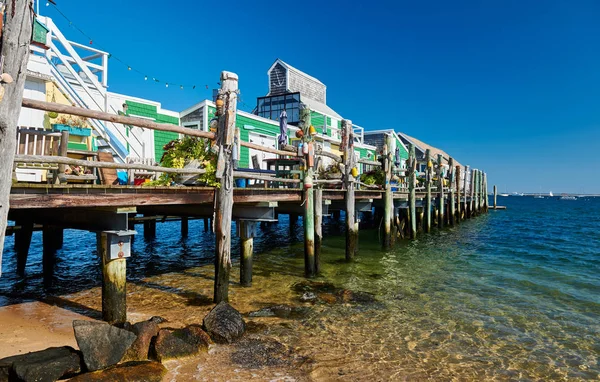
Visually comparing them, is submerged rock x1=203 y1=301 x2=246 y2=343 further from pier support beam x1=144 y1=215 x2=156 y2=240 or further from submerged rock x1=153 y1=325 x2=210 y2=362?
pier support beam x1=144 y1=215 x2=156 y2=240

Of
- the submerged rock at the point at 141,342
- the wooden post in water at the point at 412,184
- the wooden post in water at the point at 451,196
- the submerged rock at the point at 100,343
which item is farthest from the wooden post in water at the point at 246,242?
the wooden post in water at the point at 451,196

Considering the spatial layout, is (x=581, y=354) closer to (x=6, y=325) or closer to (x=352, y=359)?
(x=352, y=359)

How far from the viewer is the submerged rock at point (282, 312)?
24.5 feet

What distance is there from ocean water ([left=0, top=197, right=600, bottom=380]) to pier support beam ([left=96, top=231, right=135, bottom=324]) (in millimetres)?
1537

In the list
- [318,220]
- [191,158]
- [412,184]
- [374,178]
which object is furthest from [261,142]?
[191,158]

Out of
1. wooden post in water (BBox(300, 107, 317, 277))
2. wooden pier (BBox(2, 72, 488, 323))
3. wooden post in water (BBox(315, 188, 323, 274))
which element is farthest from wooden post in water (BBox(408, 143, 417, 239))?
wooden post in water (BBox(300, 107, 317, 277))

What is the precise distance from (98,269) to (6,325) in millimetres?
5389

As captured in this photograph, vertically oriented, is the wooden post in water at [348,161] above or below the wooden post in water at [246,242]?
above

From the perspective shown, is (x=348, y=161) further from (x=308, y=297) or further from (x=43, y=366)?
(x=43, y=366)

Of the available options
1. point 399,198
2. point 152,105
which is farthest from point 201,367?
point 152,105

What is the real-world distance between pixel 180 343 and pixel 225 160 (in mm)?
3269

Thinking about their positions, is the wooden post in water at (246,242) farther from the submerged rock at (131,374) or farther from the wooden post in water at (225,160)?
the submerged rock at (131,374)

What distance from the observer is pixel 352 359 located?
5.81m

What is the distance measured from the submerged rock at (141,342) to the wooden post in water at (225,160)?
2032mm
